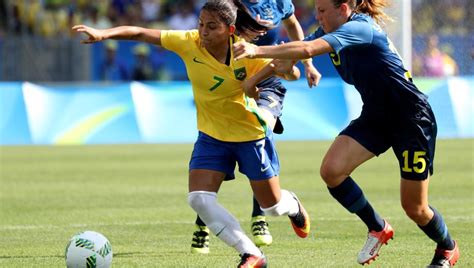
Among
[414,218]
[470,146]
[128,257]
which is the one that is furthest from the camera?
[470,146]

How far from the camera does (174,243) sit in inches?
371

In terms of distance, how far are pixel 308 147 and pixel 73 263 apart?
12663 millimetres

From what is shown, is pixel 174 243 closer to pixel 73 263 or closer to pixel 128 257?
pixel 128 257

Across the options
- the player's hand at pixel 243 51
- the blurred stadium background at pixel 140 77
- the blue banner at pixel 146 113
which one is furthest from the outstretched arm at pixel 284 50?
the blue banner at pixel 146 113

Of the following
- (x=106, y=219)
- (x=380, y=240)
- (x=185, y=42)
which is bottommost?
(x=106, y=219)

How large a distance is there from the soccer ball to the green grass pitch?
2.05 ft

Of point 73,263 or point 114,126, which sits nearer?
point 73,263

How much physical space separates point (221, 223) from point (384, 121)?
1411 millimetres

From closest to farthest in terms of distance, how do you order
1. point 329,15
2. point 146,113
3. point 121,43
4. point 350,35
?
point 350,35
point 329,15
point 146,113
point 121,43

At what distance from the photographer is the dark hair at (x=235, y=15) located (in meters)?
7.45

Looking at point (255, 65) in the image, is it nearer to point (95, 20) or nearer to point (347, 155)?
point (347, 155)

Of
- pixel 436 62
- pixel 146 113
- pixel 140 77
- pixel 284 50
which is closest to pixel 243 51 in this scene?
pixel 284 50

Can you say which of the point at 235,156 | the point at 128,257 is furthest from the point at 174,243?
the point at 235,156

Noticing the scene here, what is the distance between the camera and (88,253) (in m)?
7.39
